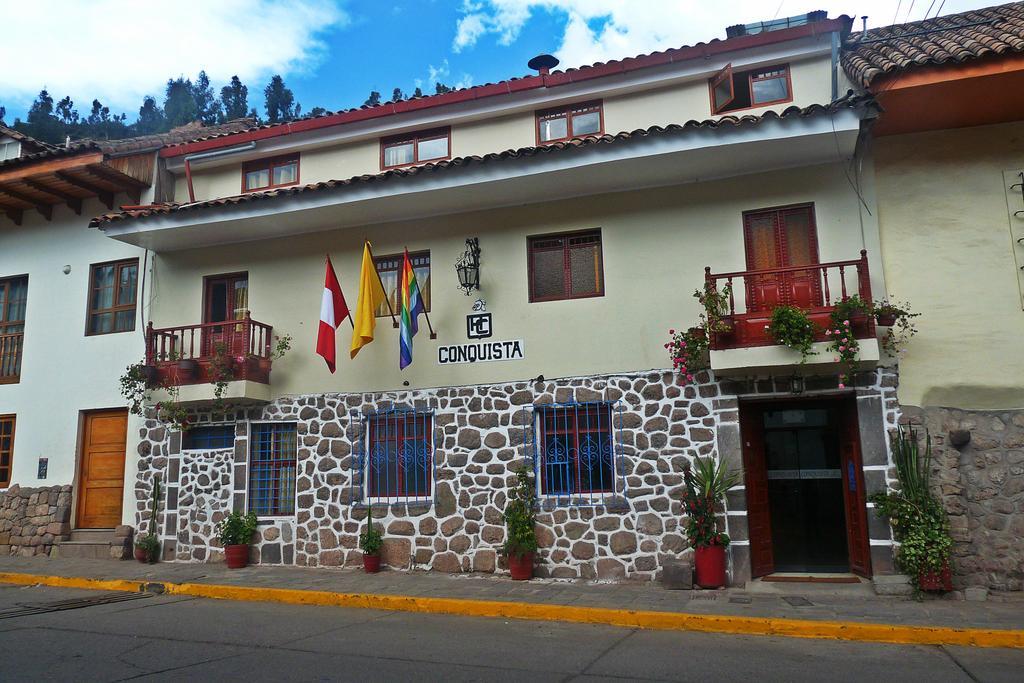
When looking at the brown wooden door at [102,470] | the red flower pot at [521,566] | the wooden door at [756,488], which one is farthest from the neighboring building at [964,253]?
the brown wooden door at [102,470]

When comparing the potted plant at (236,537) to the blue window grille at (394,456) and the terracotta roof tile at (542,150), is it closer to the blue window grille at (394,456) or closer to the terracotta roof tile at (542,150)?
the blue window grille at (394,456)

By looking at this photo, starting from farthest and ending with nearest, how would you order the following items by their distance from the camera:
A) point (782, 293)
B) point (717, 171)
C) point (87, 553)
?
point (87, 553), point (717, 171), point (782, 293)

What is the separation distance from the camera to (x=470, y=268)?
11.7 metres

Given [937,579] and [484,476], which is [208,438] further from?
[937,579]

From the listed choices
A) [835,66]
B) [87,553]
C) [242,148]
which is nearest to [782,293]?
[835,66]

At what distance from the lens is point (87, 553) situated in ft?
42.5

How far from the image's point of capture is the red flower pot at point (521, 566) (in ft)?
34.4

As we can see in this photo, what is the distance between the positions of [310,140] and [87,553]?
8166 mm

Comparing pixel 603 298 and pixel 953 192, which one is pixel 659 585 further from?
pixel 953 192

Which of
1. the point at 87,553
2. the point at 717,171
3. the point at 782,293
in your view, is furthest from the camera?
the point at 87,553

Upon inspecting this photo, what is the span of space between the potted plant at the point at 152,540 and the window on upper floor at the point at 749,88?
11.1m

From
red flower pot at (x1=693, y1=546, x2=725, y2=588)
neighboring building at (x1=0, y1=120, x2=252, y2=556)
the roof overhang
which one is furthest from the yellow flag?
red flower pot at (x1=693, y1=546, x2=725, y2=588)

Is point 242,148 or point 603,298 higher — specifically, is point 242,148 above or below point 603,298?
above

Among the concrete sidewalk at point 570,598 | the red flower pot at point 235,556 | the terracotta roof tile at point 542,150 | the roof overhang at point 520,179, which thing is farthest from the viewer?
the red flower pot at point 235,556
